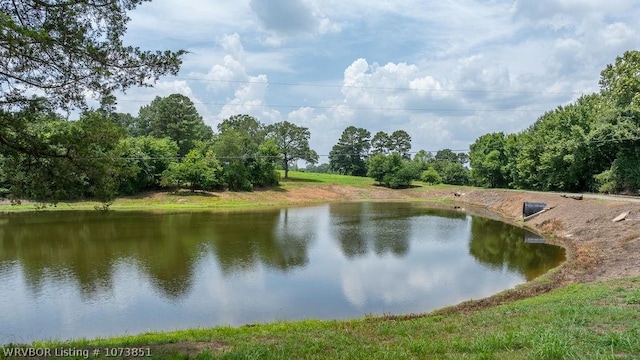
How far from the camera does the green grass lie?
18.9ft

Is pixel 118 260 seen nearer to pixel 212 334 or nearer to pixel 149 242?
pixel 149 242

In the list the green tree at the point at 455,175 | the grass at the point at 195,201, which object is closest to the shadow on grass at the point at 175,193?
the grass at the point at 195,201

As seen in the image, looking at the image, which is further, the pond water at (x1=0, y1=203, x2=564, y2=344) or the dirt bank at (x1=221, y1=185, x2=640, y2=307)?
the dirt bank at (x1=221, y1=185, x2=640, y2=307)

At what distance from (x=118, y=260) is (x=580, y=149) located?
1611 inches

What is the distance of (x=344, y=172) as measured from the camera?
3698 inches

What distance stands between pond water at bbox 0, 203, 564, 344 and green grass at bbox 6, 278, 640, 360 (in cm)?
327

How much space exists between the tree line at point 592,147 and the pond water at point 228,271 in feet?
42.2

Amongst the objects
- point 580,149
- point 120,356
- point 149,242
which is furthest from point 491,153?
point 120,356

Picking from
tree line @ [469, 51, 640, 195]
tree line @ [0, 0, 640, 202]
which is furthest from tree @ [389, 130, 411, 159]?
tree line @ [469, 51, 640, 195]

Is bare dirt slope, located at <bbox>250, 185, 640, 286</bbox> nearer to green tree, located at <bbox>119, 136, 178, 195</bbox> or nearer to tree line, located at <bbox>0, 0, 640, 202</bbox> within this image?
tree line, located at <bbox>0, 0, 640, 202</bbox>

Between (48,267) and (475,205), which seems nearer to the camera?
(48,267)

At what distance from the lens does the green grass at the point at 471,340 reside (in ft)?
18.9

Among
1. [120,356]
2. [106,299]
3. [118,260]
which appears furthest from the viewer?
[118,260]

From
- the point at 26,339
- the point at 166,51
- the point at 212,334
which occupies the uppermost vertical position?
the point at 166,51
